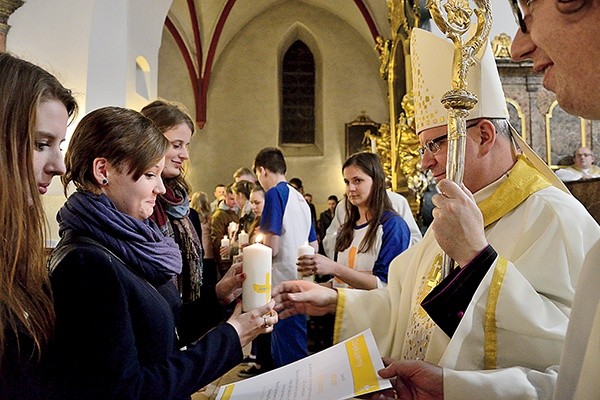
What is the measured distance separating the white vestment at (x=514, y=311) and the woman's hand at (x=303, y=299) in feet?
0.40

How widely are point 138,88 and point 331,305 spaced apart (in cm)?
693

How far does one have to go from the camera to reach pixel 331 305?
1979 mm

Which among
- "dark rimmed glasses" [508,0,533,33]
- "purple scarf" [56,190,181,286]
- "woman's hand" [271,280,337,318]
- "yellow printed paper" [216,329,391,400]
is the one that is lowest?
"yellow printed paper" [216,329,391,400]

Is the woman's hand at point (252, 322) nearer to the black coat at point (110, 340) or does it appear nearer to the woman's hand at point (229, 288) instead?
the black coat at point (110, 340)

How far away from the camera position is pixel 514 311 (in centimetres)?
133

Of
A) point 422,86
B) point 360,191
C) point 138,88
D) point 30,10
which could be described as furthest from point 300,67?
point 422,86

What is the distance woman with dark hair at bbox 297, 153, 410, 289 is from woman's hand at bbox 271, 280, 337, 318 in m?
1.19

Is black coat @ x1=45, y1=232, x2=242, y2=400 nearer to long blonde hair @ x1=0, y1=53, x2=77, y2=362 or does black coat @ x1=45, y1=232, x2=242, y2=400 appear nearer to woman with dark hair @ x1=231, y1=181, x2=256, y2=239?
long blonde hair @ x1=0, y1=53, x2=77, y2=362

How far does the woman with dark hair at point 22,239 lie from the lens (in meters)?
1.12

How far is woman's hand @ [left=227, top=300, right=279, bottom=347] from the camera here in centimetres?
153

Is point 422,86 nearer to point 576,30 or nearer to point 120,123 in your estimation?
point 120,123

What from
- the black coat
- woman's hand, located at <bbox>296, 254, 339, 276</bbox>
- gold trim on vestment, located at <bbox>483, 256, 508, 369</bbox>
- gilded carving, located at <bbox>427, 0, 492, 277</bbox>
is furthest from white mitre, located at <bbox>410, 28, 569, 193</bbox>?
woman's hand, located at <bbox>296, 254, 339, 276</bbox>

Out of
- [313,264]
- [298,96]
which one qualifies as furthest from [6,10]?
[298,96]

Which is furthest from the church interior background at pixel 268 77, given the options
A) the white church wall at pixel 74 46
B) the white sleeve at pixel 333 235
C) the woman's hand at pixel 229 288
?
the woman's hand at pixel 229 288
